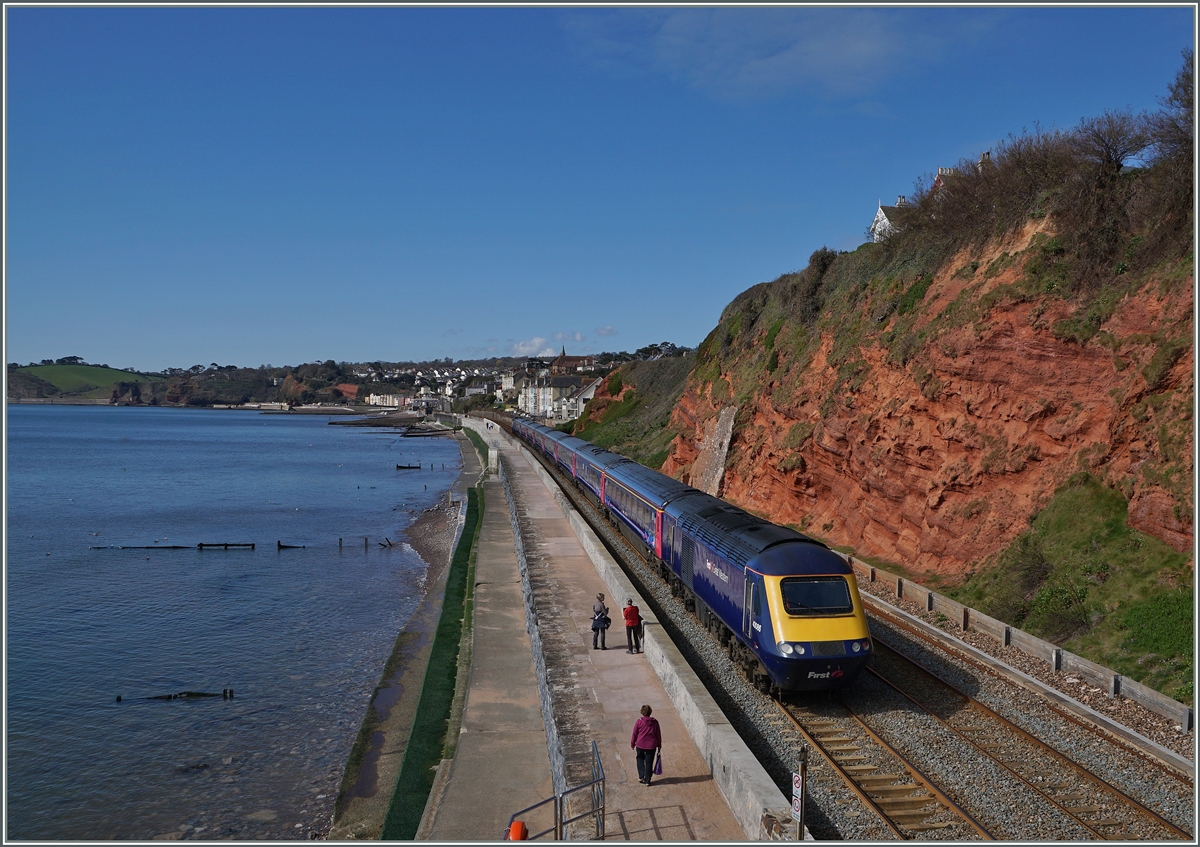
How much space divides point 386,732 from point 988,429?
16.8 meters

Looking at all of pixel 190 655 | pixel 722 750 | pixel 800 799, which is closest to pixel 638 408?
pixel 190 655

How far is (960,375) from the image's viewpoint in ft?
76.9

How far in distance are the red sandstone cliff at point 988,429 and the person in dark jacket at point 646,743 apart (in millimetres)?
11391

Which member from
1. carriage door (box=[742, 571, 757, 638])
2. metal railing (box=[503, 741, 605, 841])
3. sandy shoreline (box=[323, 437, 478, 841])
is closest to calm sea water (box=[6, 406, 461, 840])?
sandy shoreline (box=[323, 437, 478, 841])

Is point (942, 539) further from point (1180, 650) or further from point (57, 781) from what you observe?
point (57, 781)

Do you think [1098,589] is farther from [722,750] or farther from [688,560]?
[722,750]

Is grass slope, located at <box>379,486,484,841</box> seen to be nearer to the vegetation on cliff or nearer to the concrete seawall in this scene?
the concrete seawall

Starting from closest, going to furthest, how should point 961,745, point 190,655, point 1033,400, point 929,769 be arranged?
point 929,769 < point 961,745 < point 1033,400 < point 190,655

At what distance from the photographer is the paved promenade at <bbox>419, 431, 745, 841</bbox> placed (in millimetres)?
10680

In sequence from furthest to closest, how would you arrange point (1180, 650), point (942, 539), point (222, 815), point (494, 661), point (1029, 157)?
point (1029, 157) → point (942, 539) → point (494, 661) → point (222, 815) → point (1180, 650)

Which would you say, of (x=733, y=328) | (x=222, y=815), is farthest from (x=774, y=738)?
(x=733, y=328)

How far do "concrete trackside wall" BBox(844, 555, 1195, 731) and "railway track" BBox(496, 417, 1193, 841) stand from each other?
123 cm

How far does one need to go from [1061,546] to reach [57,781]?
22080mm

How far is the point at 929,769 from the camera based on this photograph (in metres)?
11.6
